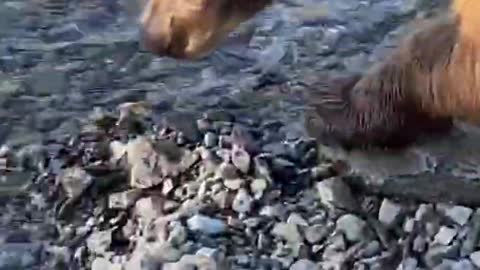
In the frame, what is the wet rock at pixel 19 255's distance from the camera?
160 centimetres

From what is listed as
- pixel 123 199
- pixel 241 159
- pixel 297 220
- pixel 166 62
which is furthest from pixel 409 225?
pixel 166 62

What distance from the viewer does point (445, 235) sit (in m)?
1.63

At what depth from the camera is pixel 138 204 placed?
1.69m

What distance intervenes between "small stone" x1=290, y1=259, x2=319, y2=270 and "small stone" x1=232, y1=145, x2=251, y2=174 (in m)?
0.20

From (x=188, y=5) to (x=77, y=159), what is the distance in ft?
1.07

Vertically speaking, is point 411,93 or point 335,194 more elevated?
point 411,93

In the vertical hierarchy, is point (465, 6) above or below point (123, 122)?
above

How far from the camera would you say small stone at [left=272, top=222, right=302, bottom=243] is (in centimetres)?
163

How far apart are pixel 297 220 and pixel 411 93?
0.26 metres

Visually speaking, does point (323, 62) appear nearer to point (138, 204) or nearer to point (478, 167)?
point (478, 167)

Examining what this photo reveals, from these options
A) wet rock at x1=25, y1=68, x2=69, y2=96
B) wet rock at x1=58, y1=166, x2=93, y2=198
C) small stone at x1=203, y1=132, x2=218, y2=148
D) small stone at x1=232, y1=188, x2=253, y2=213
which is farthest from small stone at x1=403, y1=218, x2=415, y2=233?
wet rock at x1=25, y1=68, x2=69, y2=96

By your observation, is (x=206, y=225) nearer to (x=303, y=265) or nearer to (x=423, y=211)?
(x=303, y=265)

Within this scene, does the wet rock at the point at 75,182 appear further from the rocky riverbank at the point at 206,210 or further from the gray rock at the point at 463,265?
the gray rock at the point at 463,265

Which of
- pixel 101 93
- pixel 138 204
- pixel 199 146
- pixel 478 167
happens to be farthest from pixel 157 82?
pixel 478 167
